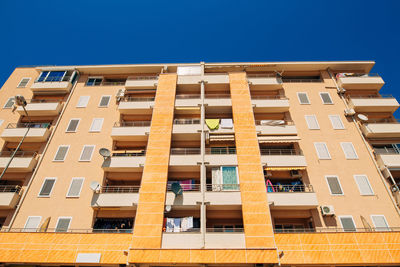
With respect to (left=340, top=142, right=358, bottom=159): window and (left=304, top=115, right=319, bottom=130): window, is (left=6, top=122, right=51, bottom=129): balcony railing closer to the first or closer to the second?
(left=304, top=115, right=319, bottom=130): window

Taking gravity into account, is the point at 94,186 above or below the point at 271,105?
below

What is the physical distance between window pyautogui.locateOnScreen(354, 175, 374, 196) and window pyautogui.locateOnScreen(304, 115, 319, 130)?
5693mm

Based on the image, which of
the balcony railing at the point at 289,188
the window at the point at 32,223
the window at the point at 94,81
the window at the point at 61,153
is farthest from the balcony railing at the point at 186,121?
the window at the point at 32,223

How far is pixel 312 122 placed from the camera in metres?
22.9

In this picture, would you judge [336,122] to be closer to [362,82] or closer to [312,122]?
[312,122]

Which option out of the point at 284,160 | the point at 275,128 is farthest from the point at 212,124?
the point at 284,160

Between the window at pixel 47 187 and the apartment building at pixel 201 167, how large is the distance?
4.0 inches

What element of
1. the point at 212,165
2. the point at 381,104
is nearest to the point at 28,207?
the point at 212,165

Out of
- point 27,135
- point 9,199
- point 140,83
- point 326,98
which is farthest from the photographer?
point 140,83

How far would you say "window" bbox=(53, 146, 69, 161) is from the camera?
21188 millimetres

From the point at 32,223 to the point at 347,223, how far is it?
2455 cm

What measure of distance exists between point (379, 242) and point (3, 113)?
118 ft

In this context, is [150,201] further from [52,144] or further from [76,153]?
[52,144]

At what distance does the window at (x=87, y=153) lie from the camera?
2108 centimetres
